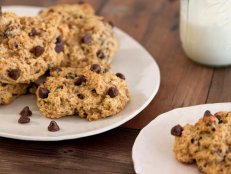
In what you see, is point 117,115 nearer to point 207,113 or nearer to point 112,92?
point 112,92

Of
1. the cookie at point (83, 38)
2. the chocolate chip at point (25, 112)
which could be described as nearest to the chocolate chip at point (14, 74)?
the chocolate chip at point (25, 112)

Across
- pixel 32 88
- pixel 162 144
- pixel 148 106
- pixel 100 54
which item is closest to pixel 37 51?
pixel 32 88

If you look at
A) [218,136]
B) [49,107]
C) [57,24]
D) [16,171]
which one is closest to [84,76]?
[49,107]

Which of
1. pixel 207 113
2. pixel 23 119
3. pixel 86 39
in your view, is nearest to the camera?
pixel 207 113

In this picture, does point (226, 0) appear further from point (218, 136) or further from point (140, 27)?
point (218, 136)

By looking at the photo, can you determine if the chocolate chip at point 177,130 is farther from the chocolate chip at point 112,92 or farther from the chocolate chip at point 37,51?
the chocolate chip at point 37,51

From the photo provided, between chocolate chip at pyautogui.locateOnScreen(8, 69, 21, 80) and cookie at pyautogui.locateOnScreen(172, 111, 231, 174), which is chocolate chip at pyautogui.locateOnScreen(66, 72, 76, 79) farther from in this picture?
cookie at pyautogui.locateOnScreen(172, 111, 231, 174)

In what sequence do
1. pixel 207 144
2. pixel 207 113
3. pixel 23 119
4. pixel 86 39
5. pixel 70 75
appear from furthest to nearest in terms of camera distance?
pixel 86 39 < pixel 70 75 < pixel 23 119 < pixel 207 113 < pixel 207 144
